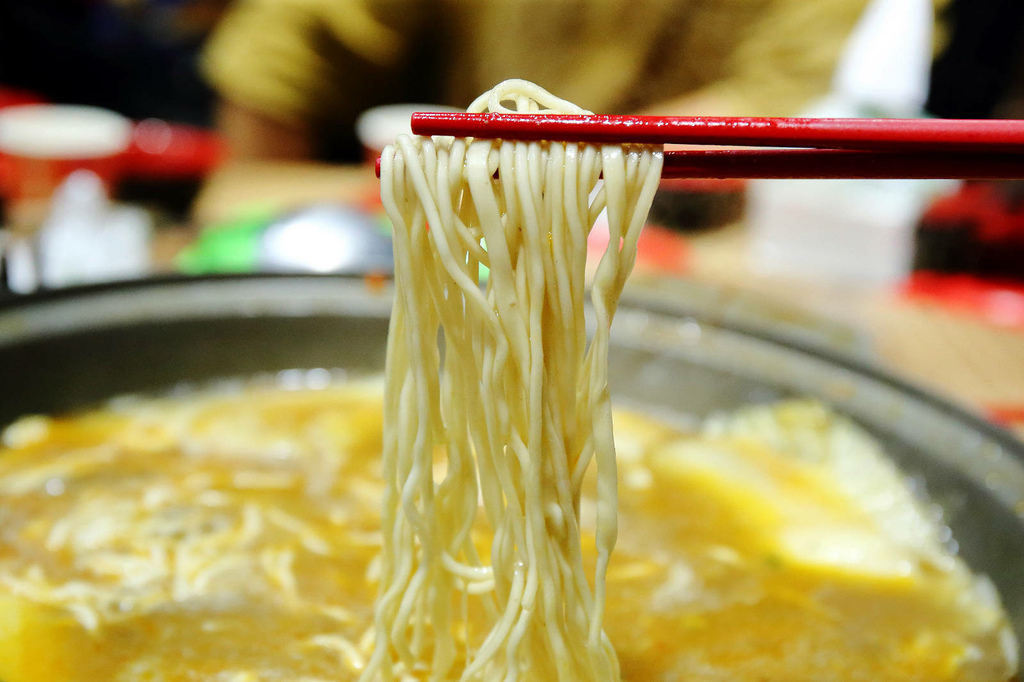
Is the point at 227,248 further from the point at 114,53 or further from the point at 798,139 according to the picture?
the point at 114,53

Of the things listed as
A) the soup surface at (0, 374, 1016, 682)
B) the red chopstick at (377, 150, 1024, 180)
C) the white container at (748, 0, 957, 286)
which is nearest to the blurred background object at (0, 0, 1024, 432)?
the white container at (748, 0, 957, 286)

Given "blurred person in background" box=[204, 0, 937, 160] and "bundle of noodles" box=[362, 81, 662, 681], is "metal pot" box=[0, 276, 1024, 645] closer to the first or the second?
"bundle of noodles" box=[362, 81, 662, 681]

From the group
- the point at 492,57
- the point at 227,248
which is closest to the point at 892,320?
the point at 227,248

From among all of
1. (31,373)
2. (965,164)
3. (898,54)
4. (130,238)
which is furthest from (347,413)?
(898,54)

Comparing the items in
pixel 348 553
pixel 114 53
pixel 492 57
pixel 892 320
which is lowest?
pixel 348 553

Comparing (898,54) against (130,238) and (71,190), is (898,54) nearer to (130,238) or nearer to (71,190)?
(130,238)
